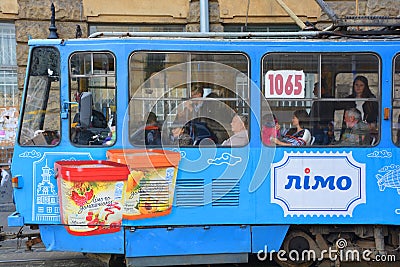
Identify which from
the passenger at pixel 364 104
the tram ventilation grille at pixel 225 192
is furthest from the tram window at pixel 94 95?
the passenger at pixel 364 104

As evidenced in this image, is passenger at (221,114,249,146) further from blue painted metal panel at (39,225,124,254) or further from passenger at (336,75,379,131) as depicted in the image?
blue painted metal panel at (39,225,124,254)

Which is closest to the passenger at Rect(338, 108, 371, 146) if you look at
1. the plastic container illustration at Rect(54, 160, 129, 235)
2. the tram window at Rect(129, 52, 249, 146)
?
the tram window at Rect(129, 52, 249, 146)

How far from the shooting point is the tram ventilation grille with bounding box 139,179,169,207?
17.0 feet

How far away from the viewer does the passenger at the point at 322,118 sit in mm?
5257

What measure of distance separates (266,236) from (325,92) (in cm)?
177

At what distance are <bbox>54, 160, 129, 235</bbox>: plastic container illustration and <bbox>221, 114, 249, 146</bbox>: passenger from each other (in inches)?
47.8

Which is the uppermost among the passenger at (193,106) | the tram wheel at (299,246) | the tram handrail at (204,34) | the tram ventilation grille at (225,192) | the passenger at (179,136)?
the tram handrail at (204,34)

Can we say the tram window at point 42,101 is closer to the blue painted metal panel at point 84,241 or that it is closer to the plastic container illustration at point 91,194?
the plastic container illustration at point 91,194

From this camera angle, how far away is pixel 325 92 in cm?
525

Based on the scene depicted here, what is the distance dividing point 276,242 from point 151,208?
1485mm

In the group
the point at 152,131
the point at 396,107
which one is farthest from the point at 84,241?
the point at 396,107

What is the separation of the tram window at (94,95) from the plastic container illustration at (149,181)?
0.26 metres

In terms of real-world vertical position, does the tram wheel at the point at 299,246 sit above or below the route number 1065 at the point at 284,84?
below

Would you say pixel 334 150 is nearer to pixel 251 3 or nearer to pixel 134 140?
pixel 134 140
